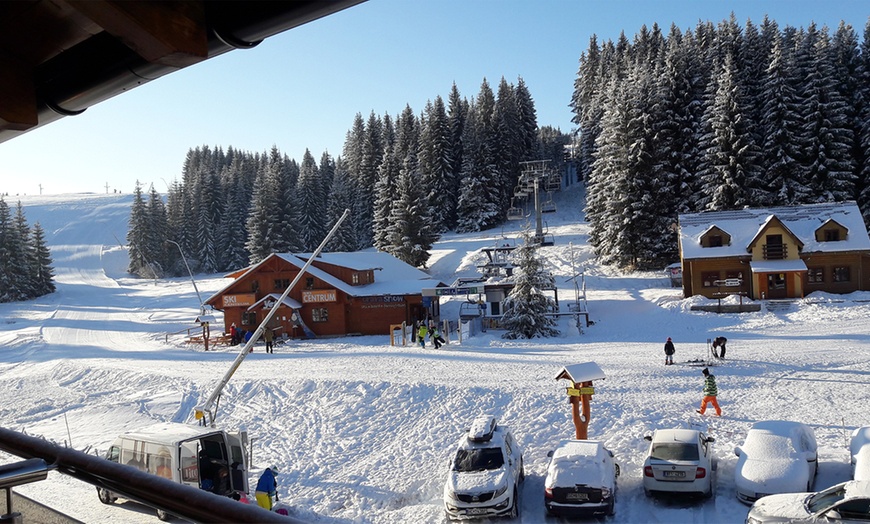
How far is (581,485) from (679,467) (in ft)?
7.33

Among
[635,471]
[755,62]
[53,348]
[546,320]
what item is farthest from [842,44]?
[53,348]

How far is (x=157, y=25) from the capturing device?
2945mm

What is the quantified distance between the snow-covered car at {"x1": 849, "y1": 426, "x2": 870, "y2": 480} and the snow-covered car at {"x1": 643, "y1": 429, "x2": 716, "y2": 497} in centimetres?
271

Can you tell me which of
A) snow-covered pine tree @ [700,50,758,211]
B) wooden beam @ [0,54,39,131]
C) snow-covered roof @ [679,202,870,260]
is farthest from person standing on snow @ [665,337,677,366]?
snow-covered pine tree @ [700,50,758,211]

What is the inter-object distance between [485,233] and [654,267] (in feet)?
79.0

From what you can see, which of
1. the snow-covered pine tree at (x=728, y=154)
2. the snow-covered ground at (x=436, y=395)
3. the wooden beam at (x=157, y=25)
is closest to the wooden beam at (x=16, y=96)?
the wooden beam at (x=157, y=25)

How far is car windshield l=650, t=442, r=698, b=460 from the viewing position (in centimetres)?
1414

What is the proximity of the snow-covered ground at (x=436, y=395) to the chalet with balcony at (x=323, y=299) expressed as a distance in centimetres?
304

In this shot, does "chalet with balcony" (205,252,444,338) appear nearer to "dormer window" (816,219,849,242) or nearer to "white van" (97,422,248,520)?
"white van" (97,422,248,520)

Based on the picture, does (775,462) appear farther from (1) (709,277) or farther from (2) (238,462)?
(1) (709,277)

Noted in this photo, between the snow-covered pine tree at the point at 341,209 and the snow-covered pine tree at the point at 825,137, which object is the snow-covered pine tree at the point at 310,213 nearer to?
the snow-covered pine tree at the point at 341,209

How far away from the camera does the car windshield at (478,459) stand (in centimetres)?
1433

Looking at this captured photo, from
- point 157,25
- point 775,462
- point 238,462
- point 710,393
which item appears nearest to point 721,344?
point 710,393

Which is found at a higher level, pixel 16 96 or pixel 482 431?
pixel 16 96
